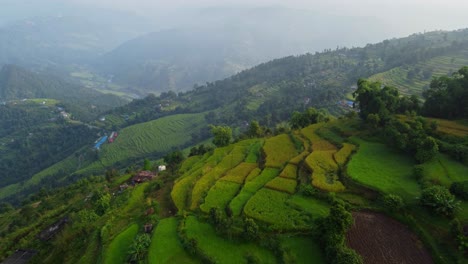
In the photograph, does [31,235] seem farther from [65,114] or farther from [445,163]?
[65,114]

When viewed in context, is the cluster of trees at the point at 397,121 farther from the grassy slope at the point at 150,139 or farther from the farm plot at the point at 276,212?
the grassy slope at the point at 150,139

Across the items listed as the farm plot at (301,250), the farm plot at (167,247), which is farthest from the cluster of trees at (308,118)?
the farm plot at (167,247)

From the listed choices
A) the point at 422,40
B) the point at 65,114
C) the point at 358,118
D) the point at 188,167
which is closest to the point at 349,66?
the point at 422,40

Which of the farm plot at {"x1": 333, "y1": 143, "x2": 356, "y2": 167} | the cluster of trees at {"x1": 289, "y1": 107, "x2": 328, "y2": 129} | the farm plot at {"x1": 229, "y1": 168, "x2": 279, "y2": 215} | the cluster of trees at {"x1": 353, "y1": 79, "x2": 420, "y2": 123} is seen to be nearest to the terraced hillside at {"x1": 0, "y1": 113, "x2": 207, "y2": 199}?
the cluster of trees at {"x1": 289, "y1": 107, "x2": 328, "y2": 129}

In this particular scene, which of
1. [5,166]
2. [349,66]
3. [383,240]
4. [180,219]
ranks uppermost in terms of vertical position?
[383,240]

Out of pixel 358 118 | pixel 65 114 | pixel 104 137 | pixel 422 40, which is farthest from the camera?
pixel 65 114
